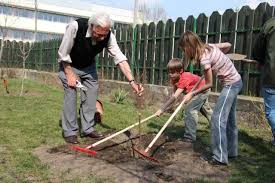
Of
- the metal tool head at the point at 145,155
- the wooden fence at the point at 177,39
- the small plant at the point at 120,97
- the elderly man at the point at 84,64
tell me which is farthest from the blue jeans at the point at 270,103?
the small plant at the point at 120,97

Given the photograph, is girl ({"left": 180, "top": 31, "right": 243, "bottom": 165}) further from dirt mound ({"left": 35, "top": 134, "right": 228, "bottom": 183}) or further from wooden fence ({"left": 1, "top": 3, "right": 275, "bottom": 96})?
wooden fence ({"left": 1, "top": 3, "right": 275, "bottom": 96})

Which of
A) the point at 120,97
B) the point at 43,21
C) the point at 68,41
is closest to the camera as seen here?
the point at 68,41

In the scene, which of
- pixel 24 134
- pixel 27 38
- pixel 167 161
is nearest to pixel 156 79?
pixel 24 134

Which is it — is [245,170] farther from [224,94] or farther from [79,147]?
[79,147]

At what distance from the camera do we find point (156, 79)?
37.4ft

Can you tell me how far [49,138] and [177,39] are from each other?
5630 mm

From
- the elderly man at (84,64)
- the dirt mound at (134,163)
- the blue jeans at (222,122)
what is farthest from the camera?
the elderly man at (84,64)

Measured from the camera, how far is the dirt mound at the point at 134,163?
14.1 ft

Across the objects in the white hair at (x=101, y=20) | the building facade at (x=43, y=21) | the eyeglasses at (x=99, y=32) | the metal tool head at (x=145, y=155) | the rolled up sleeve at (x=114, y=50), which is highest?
the building facade at (x=43, y=21)

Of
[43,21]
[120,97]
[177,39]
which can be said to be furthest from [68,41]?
[43,21]

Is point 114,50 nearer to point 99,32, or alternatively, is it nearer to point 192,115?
point 99,32

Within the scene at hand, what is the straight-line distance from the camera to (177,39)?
35.2 feet

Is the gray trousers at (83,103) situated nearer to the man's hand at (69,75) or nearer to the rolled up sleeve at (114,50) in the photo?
the man's hand at (69,75)

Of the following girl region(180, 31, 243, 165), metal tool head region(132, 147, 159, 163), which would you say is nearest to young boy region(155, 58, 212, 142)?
girl region(180, 31, 243, 165)
